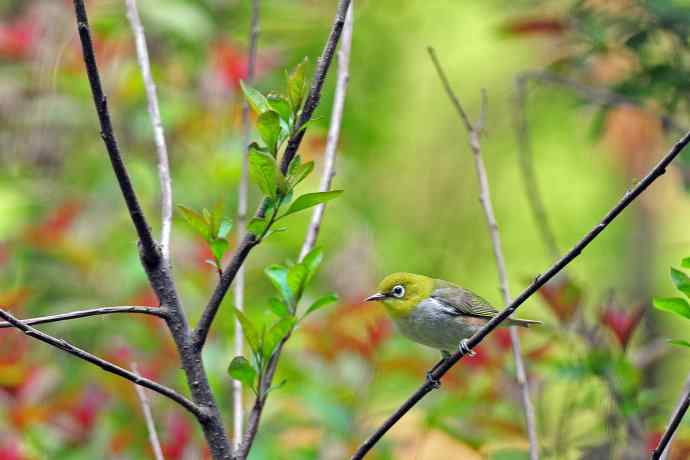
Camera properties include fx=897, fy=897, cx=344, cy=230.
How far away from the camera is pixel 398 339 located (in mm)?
3166

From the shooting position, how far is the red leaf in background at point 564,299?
2653mm

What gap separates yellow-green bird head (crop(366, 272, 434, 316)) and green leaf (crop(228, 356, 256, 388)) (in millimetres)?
1162

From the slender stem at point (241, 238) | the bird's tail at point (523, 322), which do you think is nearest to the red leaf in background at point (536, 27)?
the bird's tail at point (523, 322)

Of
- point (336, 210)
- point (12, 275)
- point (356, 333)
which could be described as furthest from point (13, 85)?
point (356, 333)

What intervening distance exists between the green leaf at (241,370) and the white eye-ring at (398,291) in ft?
4.21

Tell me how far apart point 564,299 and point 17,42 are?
2842 millimetres

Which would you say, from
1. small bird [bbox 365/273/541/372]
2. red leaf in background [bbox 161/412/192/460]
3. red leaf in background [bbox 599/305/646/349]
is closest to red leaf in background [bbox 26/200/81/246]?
red leaf in background [bbox 161/412/192/460]

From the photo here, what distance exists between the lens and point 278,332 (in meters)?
1.49

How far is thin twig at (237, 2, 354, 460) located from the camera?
1474 mm

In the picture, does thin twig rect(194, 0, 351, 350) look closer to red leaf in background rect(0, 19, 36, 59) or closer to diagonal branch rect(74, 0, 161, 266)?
diagonal branch rect(74, 0, 161, 266)

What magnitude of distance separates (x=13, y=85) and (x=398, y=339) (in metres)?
2.22

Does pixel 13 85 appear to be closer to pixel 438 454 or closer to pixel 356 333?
pixel 356 333

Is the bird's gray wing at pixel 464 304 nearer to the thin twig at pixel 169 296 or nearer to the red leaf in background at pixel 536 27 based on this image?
the red leaf in background at pixel 536 27

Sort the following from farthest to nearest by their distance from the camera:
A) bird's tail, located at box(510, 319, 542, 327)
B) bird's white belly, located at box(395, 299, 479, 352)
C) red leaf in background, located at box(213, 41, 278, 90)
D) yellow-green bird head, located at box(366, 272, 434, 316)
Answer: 1. red leaf in background, located at box(213, 41, 278, 90)
2. yellow-green bird head, located at box(366, 272, 434, 316)
3. bird's white belly, located at box(395, 299, 479, 352)
4. bird's tail, located at box(510, 319, 542, 327)
